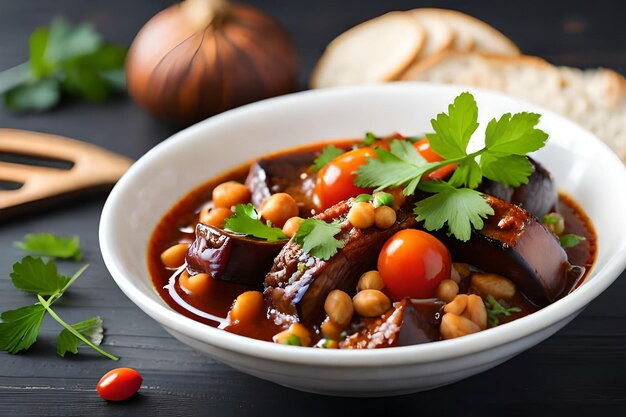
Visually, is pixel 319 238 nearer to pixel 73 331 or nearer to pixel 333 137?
pixel 73 331

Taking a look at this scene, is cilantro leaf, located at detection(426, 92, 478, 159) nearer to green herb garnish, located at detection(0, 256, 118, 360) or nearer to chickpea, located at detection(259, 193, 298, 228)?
chickpea, located at detection(259, 193, 298, 228)

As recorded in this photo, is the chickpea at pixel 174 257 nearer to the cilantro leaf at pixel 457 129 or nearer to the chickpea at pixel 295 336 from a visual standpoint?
the chickpea at pixel 295 336

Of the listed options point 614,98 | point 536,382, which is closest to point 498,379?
point 536,382

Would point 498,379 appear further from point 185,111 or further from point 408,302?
point 185,111

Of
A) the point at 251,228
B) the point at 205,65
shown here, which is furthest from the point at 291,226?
the point at 205,65

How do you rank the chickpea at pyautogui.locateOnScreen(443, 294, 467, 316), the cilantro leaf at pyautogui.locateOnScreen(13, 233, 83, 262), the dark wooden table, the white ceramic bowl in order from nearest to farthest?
the white ceramic bowl → the chickpea at pyautogui.locateOnScreen(443, 294, 467, 316) → the dark wooden table → the cilantro leaf at pyautogui.locateOnScreen(13, 233, 83, 262)

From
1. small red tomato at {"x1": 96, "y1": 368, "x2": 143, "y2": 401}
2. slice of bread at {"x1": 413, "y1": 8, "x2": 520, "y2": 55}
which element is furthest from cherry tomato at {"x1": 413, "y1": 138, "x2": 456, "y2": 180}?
slice of bread at {"x1": 413, "y1": 8, "x2": 520, "y2": 55}
